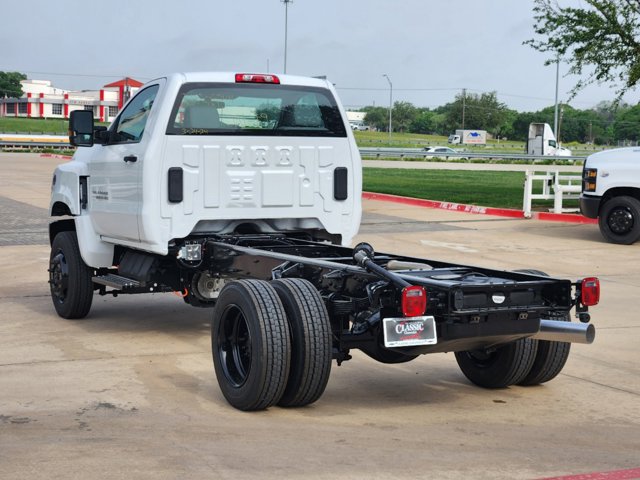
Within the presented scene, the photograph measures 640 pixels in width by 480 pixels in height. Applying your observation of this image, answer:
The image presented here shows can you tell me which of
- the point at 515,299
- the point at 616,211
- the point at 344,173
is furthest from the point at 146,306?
the point at 616,211

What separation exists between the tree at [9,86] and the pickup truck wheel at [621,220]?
157055mm

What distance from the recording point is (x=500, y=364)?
6867 mm

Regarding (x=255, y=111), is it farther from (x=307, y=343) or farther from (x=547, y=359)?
(x=547, y=359)

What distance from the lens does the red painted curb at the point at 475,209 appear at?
20.2 meters

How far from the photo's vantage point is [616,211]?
16.4 meters

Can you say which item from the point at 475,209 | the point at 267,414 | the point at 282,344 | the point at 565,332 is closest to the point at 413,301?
the point at 282,344

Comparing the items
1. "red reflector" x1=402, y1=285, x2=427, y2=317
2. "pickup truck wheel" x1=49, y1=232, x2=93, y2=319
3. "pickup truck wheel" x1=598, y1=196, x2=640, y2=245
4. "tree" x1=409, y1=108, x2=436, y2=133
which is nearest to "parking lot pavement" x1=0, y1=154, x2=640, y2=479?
"pickup truck wheel" x1=49, y1=232, x2=93, y2=319

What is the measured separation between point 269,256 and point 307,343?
1.35 m

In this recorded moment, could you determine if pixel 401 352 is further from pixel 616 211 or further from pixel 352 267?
pixel 616 211

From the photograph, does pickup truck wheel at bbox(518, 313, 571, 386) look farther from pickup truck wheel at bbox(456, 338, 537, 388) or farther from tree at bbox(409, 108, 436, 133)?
tree at bbox(409, 108, 436, 133)

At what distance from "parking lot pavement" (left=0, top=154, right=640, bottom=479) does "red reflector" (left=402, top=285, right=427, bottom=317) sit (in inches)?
28.5

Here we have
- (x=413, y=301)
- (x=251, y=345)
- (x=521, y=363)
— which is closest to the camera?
(x=413, y=301)

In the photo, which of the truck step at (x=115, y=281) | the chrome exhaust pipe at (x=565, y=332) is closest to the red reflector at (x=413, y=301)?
the chrome exhaust pipe at (x=565, y=332)

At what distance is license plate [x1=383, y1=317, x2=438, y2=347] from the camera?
582 centimetres
